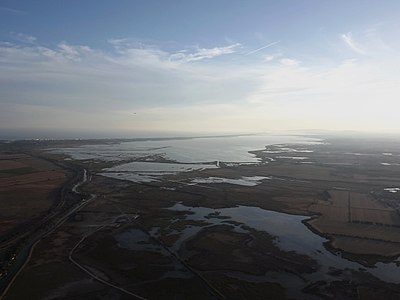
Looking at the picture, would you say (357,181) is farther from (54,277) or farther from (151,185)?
(54,277)

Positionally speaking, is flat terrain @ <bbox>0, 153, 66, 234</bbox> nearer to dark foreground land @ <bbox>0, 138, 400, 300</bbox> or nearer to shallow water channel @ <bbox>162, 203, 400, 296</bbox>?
dark foreground land @ <bbox>0, 138, 400, 300</bbox>

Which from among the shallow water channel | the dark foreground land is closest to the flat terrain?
the dark foreground land

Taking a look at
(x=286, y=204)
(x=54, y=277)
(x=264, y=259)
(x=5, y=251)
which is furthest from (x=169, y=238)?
(x=286, y=204)

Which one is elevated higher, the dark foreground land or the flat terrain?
the flat terrain

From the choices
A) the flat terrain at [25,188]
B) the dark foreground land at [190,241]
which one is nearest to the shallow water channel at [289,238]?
the dark foreground land at [190,241]

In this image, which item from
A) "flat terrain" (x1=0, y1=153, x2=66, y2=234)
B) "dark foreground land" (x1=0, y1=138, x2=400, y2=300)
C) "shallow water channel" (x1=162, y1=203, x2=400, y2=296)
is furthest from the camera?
"flat terrain" (x1=0, y1=153, x2=66, y2=234)

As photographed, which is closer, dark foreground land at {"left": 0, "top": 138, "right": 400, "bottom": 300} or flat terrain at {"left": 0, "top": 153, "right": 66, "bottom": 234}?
dark foreground land at {"left": 0, "top": 138, "right": 400, "bottom": 300}

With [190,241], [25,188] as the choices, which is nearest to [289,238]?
[190,241]

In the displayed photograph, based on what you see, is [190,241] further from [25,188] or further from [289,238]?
[25,188]
